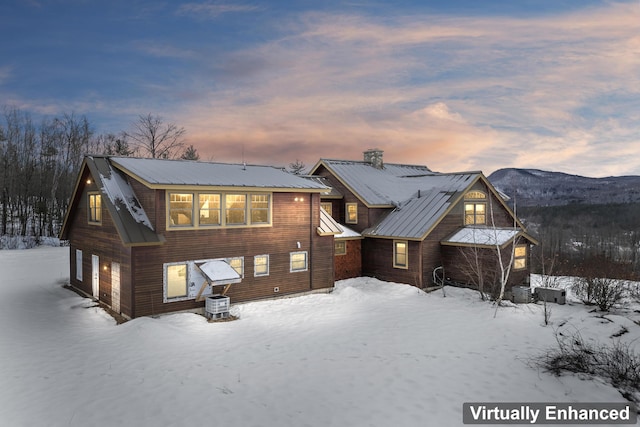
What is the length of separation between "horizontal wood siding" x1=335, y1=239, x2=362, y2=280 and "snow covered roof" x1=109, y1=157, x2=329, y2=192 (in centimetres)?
497

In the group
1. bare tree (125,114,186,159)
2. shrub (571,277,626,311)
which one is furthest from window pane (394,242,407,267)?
bare tree (125,114,186,159)

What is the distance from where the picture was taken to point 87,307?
1647 cm

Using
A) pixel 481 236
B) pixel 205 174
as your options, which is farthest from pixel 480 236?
pixel 205 174

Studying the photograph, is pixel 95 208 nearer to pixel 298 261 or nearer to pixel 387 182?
pixel 298 261

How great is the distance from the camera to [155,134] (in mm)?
40219

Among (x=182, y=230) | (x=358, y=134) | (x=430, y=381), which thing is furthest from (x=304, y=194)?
(x=358, y=134)

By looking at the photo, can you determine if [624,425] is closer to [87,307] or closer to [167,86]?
[87,307]

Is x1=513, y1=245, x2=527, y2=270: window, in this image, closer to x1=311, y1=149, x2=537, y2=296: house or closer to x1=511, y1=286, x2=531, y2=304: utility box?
x1=311, y1=149, x2=537, y2=296: house

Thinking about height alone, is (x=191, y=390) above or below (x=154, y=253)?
below

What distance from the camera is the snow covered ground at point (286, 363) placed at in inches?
320

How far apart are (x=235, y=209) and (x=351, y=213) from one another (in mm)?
9246

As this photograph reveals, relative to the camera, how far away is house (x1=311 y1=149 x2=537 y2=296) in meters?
20.3

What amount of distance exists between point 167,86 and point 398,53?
685 inches

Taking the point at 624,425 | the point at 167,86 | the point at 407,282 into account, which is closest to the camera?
the point at 624,425
